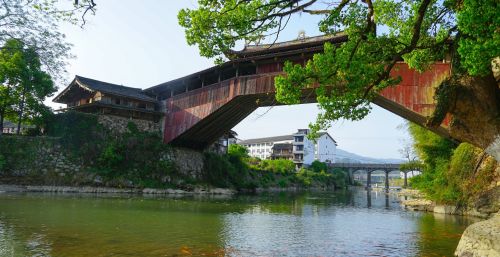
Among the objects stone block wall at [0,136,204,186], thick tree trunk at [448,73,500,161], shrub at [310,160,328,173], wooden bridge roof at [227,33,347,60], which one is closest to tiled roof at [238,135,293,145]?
shrub at [310,160,328,173]

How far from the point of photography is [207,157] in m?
38.5

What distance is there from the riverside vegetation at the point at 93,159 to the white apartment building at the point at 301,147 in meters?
49.3

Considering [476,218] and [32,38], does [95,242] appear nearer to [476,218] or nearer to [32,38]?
[32,38]

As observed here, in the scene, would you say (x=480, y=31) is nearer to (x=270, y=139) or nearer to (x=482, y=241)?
(x=482, y=241)

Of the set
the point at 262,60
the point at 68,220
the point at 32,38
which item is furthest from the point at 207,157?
the point at 32,38

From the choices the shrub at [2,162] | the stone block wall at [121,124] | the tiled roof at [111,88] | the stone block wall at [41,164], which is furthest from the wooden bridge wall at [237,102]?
the shrub at [2,162]

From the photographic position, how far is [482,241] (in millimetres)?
8852

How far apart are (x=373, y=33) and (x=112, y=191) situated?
25.7m

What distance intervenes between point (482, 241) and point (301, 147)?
78812 mm

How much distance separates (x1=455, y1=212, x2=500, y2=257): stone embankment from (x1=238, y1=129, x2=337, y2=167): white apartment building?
70.1 metres

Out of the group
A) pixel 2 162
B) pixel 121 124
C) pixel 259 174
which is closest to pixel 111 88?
pixel 121 124

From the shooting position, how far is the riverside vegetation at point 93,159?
2812 centimetres

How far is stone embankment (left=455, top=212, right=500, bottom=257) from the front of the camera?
841cm

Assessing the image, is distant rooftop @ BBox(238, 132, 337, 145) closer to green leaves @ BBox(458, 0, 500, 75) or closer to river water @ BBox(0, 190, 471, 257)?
river water @ BBox(0, 190, 471, 257)
